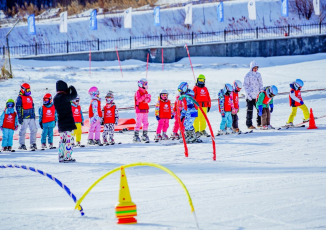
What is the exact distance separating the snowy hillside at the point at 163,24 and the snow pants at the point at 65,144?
32493 mm

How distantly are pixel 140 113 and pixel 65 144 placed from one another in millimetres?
3613

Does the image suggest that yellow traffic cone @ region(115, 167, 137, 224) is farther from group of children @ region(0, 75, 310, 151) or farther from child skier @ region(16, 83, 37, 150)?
child skier @ region(16, 83, 37, 150)

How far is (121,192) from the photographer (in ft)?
19.9

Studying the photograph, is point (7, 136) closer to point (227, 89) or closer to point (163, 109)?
point (163, 109)

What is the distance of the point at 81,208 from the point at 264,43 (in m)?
30.0

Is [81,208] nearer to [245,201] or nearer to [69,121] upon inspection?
[245,201]

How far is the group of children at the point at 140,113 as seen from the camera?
13.0 meters

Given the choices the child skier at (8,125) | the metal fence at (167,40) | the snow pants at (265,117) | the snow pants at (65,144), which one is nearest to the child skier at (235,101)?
the snow pants at (265,117)

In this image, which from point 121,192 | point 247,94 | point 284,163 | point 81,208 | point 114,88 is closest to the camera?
point 121,192

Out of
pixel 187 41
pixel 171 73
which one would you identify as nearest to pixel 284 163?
pixel 171 73

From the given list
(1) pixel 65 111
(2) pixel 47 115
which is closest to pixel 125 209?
(1) pixel 65 111

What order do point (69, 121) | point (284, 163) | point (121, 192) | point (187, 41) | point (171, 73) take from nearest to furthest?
point (121, 192), point (284, 163), point (69, 121), point (171, 73), point (187, 41)

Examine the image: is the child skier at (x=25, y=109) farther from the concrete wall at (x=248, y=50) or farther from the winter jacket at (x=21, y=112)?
the concrete wall at (x=248, y=50)

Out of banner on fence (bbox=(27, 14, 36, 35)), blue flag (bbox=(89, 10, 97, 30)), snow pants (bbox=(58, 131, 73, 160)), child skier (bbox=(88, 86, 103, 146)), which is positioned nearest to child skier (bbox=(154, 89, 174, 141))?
child skier (bbox=(88, 86, 103, 146))
